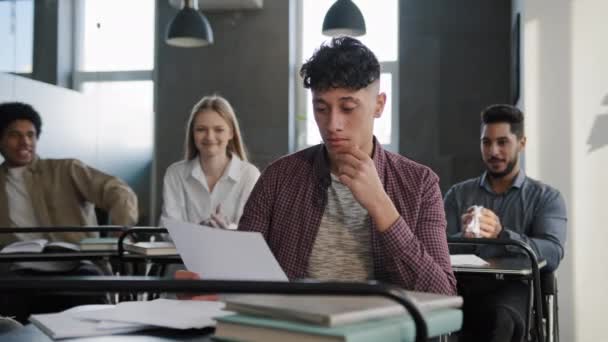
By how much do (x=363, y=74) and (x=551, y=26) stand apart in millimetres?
2499

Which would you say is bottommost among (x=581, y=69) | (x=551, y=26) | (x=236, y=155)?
(x=236, y=155)

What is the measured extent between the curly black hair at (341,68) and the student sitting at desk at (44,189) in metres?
2.39

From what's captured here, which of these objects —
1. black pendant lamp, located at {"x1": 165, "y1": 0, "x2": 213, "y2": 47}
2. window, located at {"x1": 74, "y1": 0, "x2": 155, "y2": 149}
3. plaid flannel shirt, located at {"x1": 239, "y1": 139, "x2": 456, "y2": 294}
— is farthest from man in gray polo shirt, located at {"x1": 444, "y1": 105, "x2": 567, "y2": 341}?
window, located at {"x1": 74, "y1": 0, "x2": 155, "y2": 149}

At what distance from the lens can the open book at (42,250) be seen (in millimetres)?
2895

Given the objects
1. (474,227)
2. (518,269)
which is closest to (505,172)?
(474,227)

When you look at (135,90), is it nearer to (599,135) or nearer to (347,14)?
(347,14)

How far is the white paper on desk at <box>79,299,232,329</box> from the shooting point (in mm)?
1003

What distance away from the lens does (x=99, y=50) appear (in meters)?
6.73

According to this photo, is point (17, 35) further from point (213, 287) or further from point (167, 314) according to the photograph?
point (213, 287)

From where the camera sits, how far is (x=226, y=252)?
3.94 ft

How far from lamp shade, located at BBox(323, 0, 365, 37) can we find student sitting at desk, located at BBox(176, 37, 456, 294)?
3396 millimetres

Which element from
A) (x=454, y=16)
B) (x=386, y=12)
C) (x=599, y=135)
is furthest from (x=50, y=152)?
(x=599, y=135)

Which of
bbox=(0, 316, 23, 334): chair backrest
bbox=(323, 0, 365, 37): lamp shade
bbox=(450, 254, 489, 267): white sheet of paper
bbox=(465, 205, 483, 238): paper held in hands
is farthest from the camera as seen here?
bbox=(323, 0, 365, 37): lamp shade

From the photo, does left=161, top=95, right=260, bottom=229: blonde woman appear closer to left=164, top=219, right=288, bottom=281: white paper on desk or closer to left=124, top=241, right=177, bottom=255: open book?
left=124, top=241, right=177, bottom=255: open book
